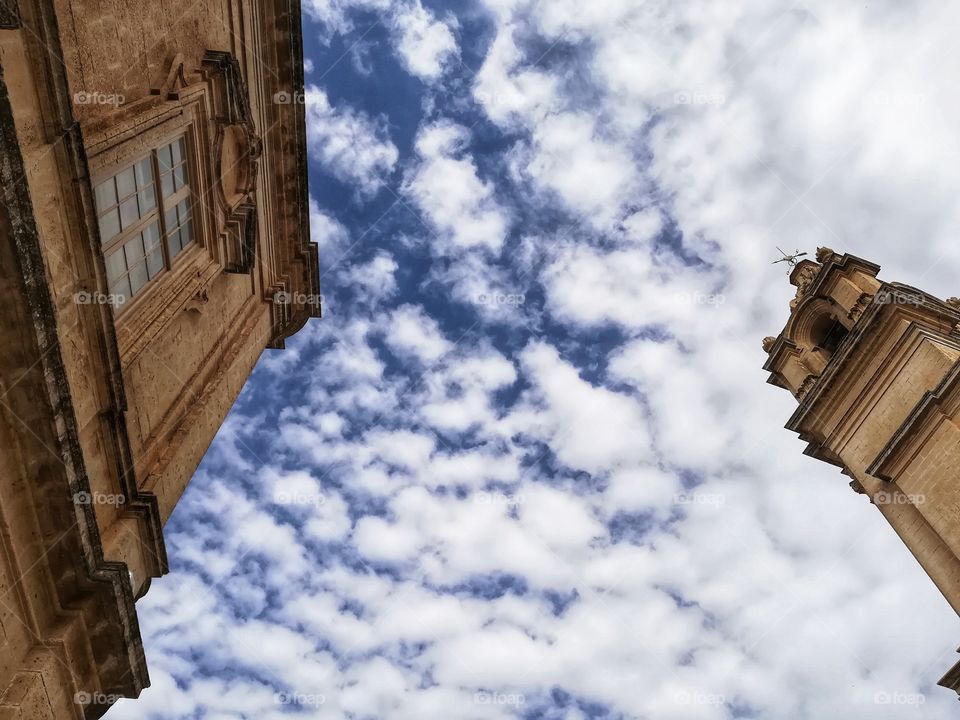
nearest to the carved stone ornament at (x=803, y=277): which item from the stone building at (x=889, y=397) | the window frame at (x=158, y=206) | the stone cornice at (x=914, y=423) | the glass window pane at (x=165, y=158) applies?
the stone building at (x=889, y=397)

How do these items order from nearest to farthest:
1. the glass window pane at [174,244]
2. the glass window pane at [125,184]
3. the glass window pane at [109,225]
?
the glass window pane at [109,225]
the glass window pane at [125,184]
the glass window pane at [174,244]

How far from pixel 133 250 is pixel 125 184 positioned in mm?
1048

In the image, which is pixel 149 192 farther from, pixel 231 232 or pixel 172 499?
pixel 172 499

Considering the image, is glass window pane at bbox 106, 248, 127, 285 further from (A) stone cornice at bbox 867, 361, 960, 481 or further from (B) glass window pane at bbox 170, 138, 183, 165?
(A) stone cornice at bbox 867, 361, 960, 481

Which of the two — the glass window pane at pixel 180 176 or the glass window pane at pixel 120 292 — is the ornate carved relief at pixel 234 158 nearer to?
the glass window pane at pixel 180 176

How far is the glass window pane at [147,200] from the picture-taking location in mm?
11203

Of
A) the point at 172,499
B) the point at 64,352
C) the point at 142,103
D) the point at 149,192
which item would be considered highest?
the point at 142,103

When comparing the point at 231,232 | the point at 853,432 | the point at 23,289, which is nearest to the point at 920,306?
the point at 853,432

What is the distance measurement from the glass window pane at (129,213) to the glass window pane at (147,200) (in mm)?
199

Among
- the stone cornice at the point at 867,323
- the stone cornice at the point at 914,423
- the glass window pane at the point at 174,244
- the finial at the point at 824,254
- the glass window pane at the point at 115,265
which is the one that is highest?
the finial at the point at 824,254

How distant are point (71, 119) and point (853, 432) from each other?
19701 millimetres

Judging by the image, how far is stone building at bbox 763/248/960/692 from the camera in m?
15.9

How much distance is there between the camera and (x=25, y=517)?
25.6 ft

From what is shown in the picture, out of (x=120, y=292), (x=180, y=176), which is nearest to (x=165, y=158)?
(x=180, y=176)
